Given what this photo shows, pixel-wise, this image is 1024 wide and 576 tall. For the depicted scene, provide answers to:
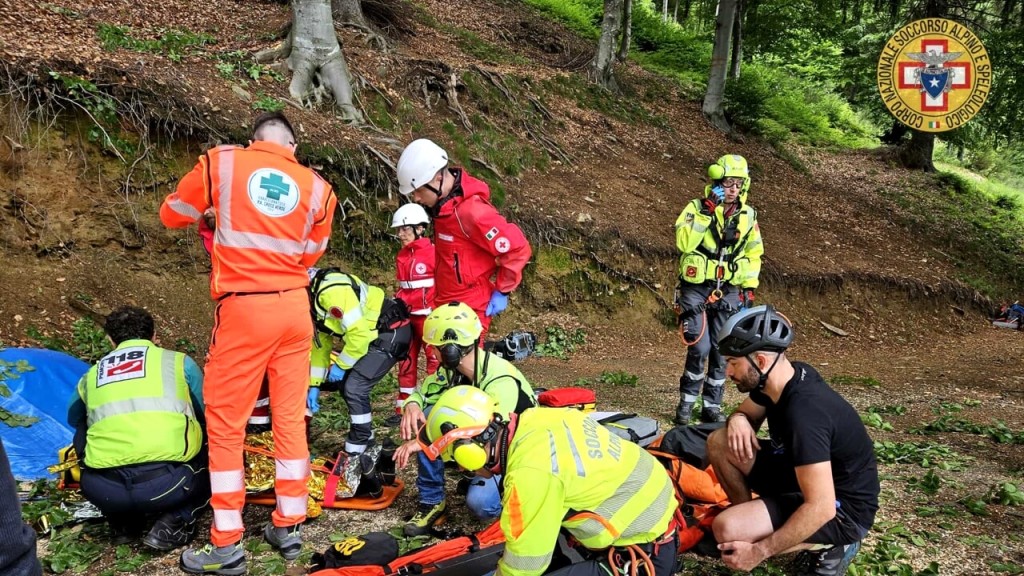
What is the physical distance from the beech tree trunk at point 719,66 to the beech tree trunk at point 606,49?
2.40m

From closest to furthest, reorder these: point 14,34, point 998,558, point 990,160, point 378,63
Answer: point 998,558
point 14,34
point 378,63
point 990,160

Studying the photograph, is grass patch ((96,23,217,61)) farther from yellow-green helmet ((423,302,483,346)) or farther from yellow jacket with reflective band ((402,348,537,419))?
yellow jacket with reflective band ((402,348,537,419))

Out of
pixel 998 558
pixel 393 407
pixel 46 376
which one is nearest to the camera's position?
pixel 998 558

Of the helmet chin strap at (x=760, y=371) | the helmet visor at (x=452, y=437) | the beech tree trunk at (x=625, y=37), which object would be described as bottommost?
the helmet visor at (x=452, y=437)

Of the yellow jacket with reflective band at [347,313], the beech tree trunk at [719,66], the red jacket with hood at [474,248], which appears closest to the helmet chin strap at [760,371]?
the red jacket with hood at [474,248]

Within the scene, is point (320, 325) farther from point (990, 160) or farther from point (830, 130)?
point (990, 160)

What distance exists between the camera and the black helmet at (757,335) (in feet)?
10.8

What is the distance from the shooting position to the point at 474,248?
16.3 ft

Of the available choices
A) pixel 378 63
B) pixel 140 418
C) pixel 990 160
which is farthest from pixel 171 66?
pixel 990 160

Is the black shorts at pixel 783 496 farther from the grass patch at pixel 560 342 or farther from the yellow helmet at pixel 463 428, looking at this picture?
the grass patch at pixel 560 342

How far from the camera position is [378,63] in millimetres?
10906

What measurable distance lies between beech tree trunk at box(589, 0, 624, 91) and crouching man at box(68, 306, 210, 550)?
1256cm

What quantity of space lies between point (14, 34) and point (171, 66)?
1.63 meters

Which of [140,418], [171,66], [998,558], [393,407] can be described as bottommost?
[393,407]
